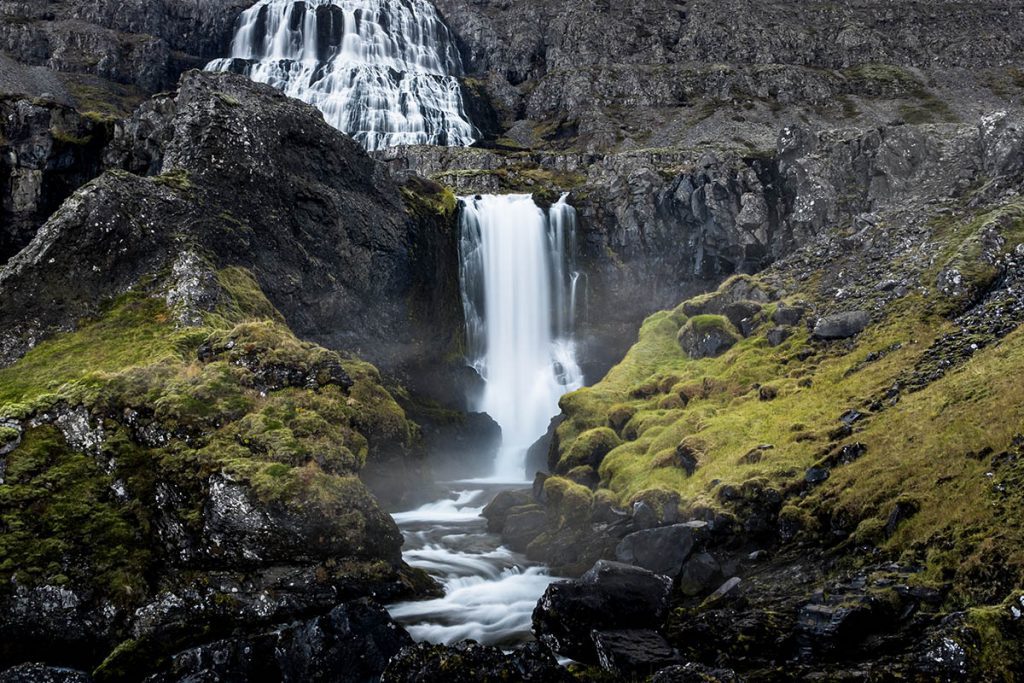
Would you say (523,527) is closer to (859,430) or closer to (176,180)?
(859,430)

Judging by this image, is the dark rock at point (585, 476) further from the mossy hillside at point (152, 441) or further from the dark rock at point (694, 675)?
the dark rock at point (694, 675)

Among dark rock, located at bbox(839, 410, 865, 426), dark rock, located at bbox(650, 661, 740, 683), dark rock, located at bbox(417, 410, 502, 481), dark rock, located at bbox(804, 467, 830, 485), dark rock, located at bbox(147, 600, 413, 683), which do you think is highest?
dark rock, located at bbox(839, 410, 865, 426)

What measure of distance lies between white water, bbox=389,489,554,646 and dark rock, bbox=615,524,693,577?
8.04 feet

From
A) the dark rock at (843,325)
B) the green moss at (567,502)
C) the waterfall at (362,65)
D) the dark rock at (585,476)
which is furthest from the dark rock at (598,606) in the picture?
the waterfall at (362,65)

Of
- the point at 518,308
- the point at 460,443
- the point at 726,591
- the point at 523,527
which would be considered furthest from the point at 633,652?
the point at 518,308

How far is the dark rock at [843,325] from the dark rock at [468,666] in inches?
780

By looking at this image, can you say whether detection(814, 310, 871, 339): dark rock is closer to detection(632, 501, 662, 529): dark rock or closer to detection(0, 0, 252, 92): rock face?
detection(632, 501, 662, 529): dark rock

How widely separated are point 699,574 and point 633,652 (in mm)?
3629

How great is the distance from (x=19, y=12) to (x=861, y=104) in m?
142

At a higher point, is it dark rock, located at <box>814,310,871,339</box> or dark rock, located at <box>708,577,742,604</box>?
dark rock, located at <box>814,310,871,339</box>

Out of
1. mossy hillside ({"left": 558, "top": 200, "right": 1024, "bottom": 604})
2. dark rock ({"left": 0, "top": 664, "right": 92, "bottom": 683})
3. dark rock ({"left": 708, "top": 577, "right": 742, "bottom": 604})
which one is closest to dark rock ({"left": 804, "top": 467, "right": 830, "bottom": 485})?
mossy hillside ({"left": 558, "top": 200, "right": 1024, "bottom": 604})

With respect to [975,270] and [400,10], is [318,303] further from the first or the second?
[400,10]

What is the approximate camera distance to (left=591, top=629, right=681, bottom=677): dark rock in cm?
1260

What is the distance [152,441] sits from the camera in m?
16.8
